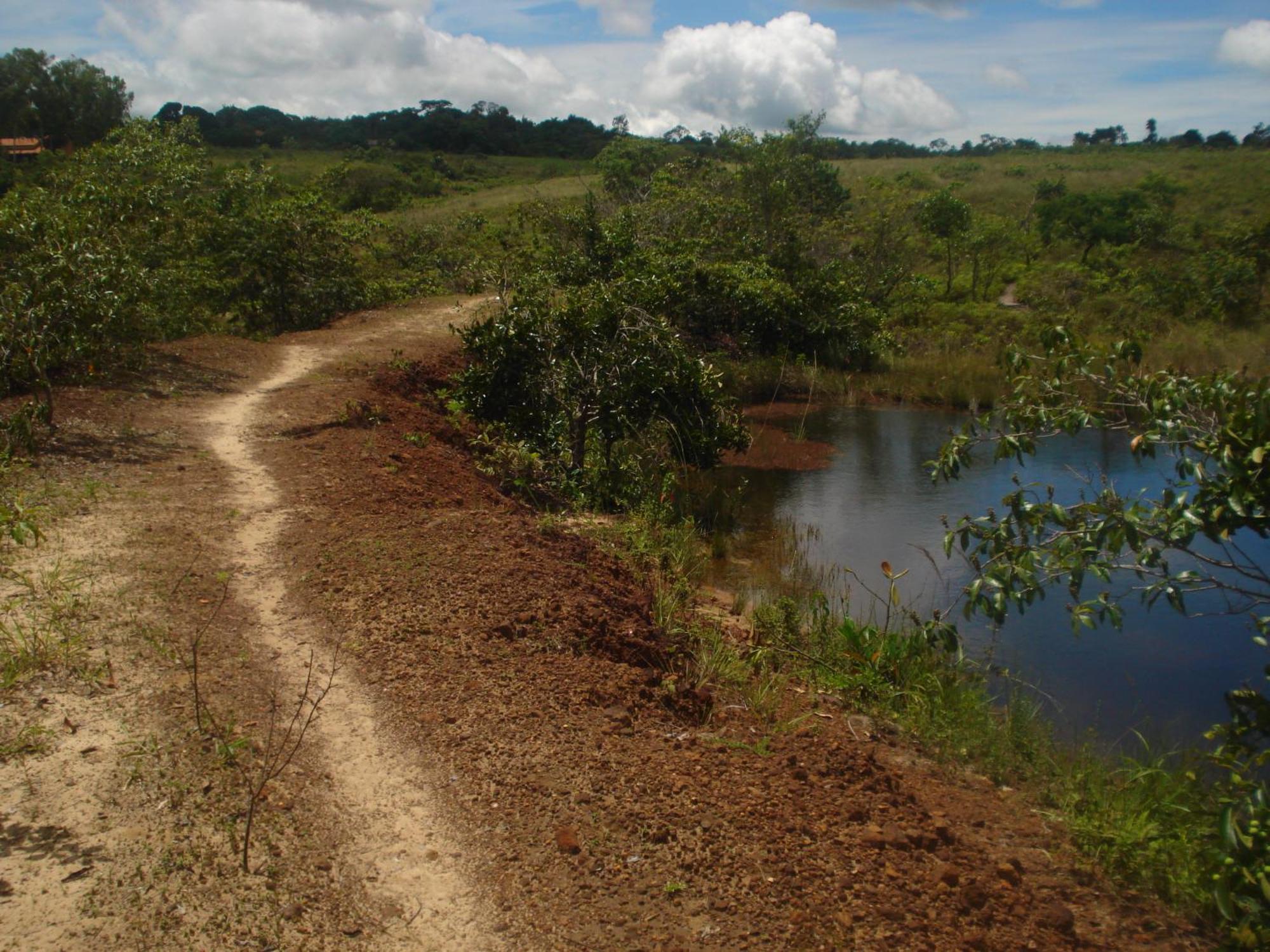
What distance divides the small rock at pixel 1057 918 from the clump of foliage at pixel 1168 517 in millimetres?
545

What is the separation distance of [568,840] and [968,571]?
7.09 m

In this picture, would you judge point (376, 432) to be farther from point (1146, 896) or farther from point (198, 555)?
point (1146, 896)

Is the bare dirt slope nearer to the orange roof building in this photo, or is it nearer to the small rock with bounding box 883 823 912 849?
the small rock with bounding box 883 823 912 849

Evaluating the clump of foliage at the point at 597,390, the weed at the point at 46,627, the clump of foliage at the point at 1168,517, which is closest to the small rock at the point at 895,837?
the clump of foliage at the point at 1168,517

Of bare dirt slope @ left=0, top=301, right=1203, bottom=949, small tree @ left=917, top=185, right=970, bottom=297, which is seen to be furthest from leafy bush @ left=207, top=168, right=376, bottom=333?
small tree @ left=917, top=185, right=970, bottom=297

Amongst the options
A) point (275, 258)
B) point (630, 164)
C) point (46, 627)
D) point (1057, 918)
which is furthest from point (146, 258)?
point (630, 164)

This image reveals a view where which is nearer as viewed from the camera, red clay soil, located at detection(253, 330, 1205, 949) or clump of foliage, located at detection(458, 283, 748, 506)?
red clay soil, located at detection(253, 330, 1205, 949)

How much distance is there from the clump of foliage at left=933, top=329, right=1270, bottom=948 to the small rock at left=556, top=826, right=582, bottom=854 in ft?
6.66

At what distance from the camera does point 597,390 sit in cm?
Result: 1025

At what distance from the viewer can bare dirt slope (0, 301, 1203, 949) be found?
3461mm

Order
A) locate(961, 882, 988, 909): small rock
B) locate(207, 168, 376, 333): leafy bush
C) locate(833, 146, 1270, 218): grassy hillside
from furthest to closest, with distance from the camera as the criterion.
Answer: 1. locate(833, 146, 1270, 218): grassy hillside
2. locate(207, 168, 376, 333): leafy bush
3. locate(961, 882, 988, 909): small rock

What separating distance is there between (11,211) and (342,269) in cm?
777

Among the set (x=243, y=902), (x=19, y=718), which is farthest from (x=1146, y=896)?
(x=19, y=718)

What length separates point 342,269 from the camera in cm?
1766
